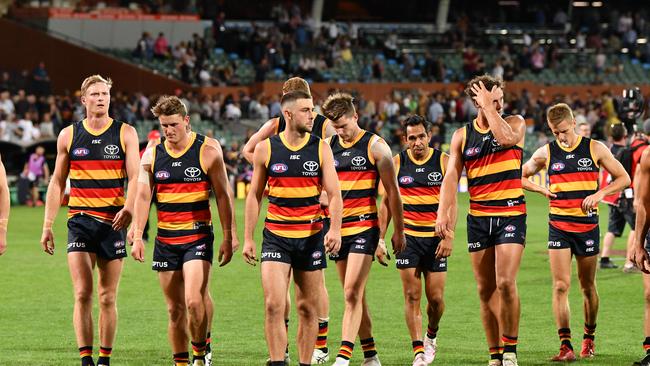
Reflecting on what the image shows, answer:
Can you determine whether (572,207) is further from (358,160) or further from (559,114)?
(358,160)

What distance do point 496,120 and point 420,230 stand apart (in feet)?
5.63

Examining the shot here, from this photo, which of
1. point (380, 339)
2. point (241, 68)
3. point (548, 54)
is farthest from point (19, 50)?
point (380, 339)

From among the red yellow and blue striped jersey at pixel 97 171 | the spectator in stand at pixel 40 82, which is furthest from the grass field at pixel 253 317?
the spectator in stand at pixel 40 82

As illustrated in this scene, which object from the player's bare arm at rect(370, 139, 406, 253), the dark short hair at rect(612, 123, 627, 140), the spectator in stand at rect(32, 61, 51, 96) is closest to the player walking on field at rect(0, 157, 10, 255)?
the player's bare arm at rect(370, 139, 406, 253)

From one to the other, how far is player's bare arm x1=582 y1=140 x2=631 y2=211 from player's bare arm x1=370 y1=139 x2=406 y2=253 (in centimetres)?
196

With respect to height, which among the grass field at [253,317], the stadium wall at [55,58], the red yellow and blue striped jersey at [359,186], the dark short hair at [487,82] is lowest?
the grass field at [253,317]

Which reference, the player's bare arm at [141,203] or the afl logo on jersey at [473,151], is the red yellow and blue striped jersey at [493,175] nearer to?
the afl logo on jersey at [473,151]

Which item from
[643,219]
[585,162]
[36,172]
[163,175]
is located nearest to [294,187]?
[163,175]

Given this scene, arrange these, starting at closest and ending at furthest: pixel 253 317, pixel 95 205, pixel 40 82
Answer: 1. pixel 95 205
2. pixel 253 317
3. pixel 40 82

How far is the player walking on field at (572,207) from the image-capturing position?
11.7 metres

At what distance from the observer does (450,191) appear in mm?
10859

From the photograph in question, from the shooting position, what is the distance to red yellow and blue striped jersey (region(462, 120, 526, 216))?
35.4 feet

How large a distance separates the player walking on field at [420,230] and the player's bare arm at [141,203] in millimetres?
2596

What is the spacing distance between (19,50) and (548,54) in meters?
19.4
